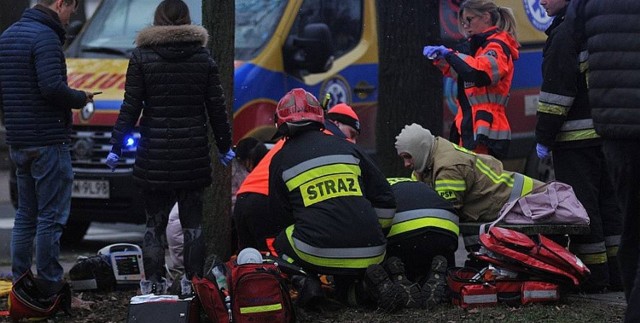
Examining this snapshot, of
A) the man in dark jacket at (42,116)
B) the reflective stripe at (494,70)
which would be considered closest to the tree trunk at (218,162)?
the man in dark jacket at (42,116)

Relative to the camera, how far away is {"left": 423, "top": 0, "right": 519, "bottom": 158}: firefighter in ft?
27.3

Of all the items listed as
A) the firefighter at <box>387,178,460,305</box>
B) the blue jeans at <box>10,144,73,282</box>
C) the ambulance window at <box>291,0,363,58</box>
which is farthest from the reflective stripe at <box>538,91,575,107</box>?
the ambulance window at <box>291,0,363,58</box>

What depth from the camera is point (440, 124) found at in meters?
9.31

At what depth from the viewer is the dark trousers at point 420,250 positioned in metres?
7.22

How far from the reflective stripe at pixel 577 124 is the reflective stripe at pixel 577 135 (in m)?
0.02

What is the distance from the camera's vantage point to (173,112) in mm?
7023

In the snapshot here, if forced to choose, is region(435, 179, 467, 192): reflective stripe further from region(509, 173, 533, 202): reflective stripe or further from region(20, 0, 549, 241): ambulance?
region(20, 0, 549, 241): ambulance

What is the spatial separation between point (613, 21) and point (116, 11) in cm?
648

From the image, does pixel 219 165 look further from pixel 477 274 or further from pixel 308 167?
pixel 477 274

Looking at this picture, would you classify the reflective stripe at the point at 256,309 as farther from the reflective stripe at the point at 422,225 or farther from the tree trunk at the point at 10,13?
the tree trunk at the point at 10,13

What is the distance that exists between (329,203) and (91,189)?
3.67 m

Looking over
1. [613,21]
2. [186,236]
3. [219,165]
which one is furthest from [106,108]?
[613,21]

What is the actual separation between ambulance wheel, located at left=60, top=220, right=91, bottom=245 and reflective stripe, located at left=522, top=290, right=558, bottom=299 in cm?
498

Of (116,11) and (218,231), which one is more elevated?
(116,11)
